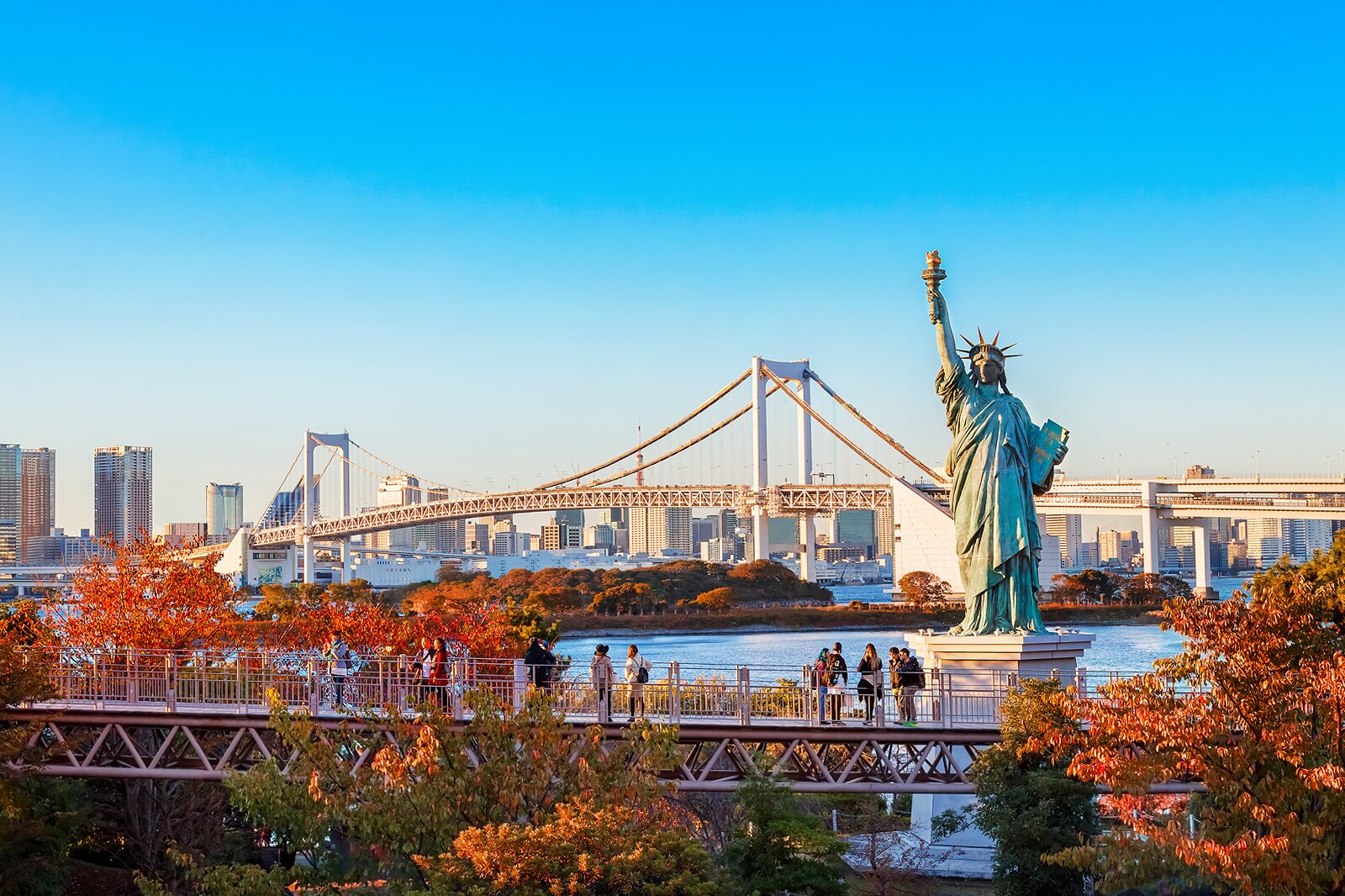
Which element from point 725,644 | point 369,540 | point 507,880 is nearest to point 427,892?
point 507,880

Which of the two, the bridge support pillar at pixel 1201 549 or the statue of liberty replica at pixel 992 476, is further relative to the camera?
the bridge support pillar at pixel 1201 549

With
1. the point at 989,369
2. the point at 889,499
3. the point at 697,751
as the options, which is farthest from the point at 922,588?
the point at 697,751

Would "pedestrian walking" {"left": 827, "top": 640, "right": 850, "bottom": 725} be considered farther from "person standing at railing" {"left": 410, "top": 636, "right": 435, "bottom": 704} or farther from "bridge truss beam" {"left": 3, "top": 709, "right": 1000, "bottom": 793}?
"person standing at railing" {"left": 410, "top": 636, "right": 435, "bottom": 704}

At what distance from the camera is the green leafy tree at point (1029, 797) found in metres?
15.3

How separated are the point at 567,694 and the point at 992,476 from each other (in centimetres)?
584

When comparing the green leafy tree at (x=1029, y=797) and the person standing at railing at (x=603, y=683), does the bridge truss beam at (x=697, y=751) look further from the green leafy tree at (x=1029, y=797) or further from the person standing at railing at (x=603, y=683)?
the green leafy tree at (x=1029, y=797)

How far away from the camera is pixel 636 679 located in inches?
652

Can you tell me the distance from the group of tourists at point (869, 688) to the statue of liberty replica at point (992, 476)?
1.80m

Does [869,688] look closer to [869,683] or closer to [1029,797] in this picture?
[869,683]

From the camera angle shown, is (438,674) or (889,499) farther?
(889,499)

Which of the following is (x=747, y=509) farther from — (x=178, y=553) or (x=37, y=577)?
(x=37, y=577)

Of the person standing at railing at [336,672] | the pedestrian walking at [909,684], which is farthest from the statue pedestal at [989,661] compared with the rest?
the person standing at railing at [336,672]

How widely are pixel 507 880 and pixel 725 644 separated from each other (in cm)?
5968

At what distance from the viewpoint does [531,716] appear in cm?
1331
